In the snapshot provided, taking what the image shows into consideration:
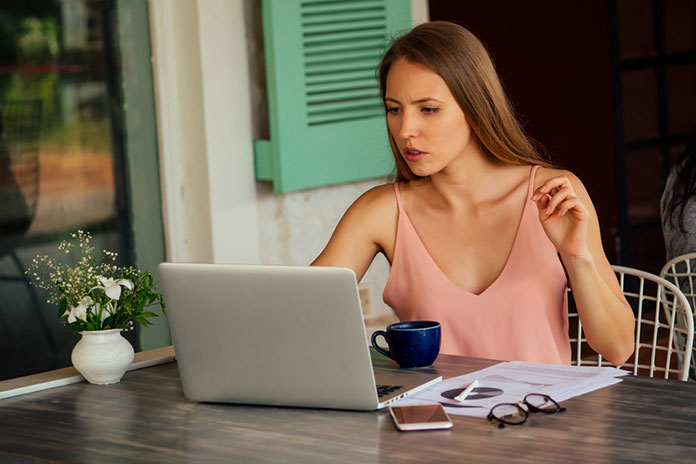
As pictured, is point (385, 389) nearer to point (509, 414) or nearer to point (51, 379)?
point (509, 414)

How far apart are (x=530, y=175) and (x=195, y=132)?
5.22 feet

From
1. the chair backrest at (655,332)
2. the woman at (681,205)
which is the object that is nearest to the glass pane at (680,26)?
the chair backrest at (655,332)

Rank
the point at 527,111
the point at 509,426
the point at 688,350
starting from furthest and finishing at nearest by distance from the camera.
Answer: the point at 527,111
the point at 688,350
the point at 509,426

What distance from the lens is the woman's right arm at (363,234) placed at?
2.16 meters

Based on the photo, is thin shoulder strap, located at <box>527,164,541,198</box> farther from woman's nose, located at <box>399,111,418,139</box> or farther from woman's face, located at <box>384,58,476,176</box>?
woman's nose, located at <box>399,111,418,139</box>

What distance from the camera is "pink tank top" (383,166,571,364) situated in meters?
1.96

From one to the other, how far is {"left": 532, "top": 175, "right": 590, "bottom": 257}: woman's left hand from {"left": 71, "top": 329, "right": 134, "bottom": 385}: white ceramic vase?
78 cm

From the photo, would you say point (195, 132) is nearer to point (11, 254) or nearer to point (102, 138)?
point (102, 138)

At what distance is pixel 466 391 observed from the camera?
4.84 feet

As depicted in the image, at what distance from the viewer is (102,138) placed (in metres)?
3.27

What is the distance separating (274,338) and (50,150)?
1.92m

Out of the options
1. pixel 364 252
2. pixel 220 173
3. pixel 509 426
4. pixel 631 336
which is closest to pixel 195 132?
pixel 220 173

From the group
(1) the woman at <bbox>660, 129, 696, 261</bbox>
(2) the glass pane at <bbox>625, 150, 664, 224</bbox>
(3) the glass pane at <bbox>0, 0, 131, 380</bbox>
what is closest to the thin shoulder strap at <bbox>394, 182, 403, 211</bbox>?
(1) the woman at <bbox>660, 129, 696, 261</bbox>

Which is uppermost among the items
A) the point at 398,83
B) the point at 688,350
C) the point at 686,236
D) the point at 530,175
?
the point at 398,83
